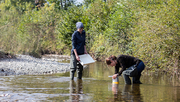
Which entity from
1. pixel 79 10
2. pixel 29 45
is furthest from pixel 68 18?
pixel 29 45

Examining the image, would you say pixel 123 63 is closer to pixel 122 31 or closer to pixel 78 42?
pixel 78 42

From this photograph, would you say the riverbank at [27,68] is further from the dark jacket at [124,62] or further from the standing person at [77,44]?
the dark jacket at [124,62]

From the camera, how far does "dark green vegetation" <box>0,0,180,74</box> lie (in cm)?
906

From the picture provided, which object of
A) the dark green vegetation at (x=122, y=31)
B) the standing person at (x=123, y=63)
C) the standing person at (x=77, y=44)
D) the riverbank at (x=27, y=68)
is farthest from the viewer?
the riverbank at (x=27, y=68)

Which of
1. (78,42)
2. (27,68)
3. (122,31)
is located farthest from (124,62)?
(122,31)

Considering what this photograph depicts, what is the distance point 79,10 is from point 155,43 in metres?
20.8

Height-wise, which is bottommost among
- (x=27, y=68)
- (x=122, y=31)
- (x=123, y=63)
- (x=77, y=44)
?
(x=27, y=68)

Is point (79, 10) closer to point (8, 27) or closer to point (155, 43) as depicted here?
point (8, 27)

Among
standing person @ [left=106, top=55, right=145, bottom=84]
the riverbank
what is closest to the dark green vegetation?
standing person @ [left=106, top=55, right=145, bottom=84]

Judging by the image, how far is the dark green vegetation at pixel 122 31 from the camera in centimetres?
906

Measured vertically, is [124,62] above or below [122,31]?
below

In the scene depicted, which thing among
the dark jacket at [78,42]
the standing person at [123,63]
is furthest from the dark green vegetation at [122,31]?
the dark jacket at [78,42]

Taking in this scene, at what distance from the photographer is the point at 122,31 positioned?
16.0 metres

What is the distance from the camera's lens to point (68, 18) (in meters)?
28.5
